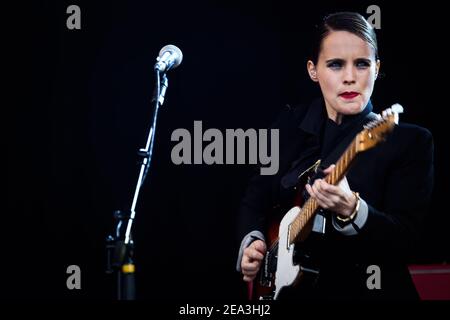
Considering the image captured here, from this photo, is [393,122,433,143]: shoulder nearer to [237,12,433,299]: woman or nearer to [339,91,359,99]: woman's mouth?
[237,12,433,299]: woman

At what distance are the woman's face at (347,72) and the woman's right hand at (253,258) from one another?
55 centimetres

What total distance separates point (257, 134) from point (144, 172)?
28.3 inches

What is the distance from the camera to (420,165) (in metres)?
1.93

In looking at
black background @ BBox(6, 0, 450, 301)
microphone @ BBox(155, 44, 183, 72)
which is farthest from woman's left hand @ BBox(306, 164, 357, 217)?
black background @ BBox(6, 0, 450, 301)

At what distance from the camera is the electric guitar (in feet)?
5.26

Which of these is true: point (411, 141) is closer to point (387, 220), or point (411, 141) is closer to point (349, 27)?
point (387, 220)

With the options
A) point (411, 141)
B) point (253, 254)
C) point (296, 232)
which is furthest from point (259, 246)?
point (411, 141)

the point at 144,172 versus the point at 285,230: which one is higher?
the point at 144,172

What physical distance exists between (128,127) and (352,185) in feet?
4.21

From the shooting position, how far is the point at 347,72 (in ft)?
6.95

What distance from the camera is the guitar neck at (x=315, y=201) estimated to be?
65.4 inches
